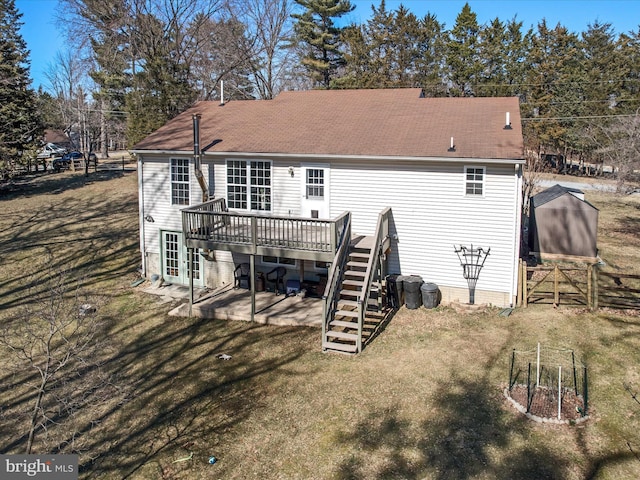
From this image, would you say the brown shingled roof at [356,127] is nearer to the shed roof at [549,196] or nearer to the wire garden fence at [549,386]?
the shed roof at [549,196]

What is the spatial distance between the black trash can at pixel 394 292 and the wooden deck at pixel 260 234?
7.43 feet

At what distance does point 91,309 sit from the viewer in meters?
14.2

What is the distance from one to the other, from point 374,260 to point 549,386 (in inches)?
197

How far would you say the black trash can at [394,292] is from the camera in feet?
46.1

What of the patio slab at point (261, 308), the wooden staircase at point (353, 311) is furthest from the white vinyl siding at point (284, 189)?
the patio slab at point (261, 308)

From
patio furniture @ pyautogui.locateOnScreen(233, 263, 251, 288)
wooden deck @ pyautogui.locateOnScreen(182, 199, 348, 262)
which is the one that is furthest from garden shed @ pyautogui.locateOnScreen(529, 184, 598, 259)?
patio furniture @ pyautogui.locateOnScreen(233, 263, 251, 288)

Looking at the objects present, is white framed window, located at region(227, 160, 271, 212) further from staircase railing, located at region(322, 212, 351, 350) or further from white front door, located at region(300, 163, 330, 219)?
staircase railing, located at region(322, 212, 351, 350)

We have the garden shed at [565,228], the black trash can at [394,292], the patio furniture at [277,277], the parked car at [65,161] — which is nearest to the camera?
the black trash can at [394,292]

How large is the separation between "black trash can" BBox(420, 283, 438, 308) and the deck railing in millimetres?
2998

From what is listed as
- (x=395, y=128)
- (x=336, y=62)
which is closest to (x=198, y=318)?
(x=395, y=128)

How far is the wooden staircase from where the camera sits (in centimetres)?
1164

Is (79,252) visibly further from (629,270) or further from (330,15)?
(330,15)

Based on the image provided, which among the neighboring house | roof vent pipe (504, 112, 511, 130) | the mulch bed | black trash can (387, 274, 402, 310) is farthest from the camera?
roof vent pipe (504, 112, 511, 130)

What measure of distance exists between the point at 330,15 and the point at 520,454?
39.4 m
